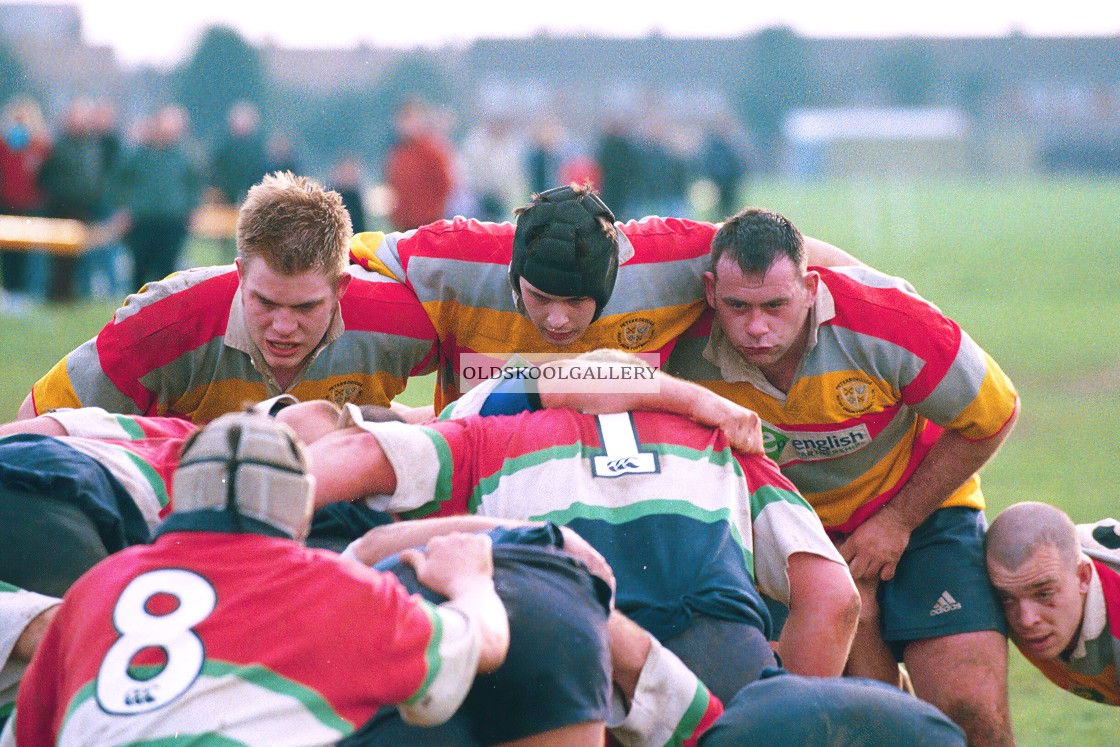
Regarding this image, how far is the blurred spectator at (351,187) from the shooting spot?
1581cm

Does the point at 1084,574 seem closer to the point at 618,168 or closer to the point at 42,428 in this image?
the point at 42,428

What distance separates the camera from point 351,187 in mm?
16250

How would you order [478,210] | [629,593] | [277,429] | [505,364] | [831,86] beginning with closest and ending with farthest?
[277,429], [629,593], [505,364], [478,210], [831,86]

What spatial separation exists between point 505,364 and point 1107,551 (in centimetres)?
208

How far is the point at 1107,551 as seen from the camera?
4430mm

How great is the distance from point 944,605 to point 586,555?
2.03 metres

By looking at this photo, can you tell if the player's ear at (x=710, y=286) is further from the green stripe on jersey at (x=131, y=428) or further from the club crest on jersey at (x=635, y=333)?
the green stripe on jersey at (x=131, y=428)

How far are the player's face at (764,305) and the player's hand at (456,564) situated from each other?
1734 millimetres

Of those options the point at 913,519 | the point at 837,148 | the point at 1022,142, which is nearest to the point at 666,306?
the point at 913,519

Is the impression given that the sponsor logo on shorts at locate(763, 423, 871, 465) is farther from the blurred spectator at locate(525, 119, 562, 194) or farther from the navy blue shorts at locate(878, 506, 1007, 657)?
the blurred spectator at locate(525, 119, 562, 194)

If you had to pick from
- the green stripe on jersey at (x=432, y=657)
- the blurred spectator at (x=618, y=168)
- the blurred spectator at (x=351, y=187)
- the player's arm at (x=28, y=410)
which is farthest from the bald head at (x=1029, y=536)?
the blurred spectator at (x=618, y=168)

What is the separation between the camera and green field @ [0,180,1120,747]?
729 centimetres

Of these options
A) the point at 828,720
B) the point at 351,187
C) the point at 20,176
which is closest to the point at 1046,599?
the point at 828,720

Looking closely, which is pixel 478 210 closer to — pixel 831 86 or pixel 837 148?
pixel 837 148
